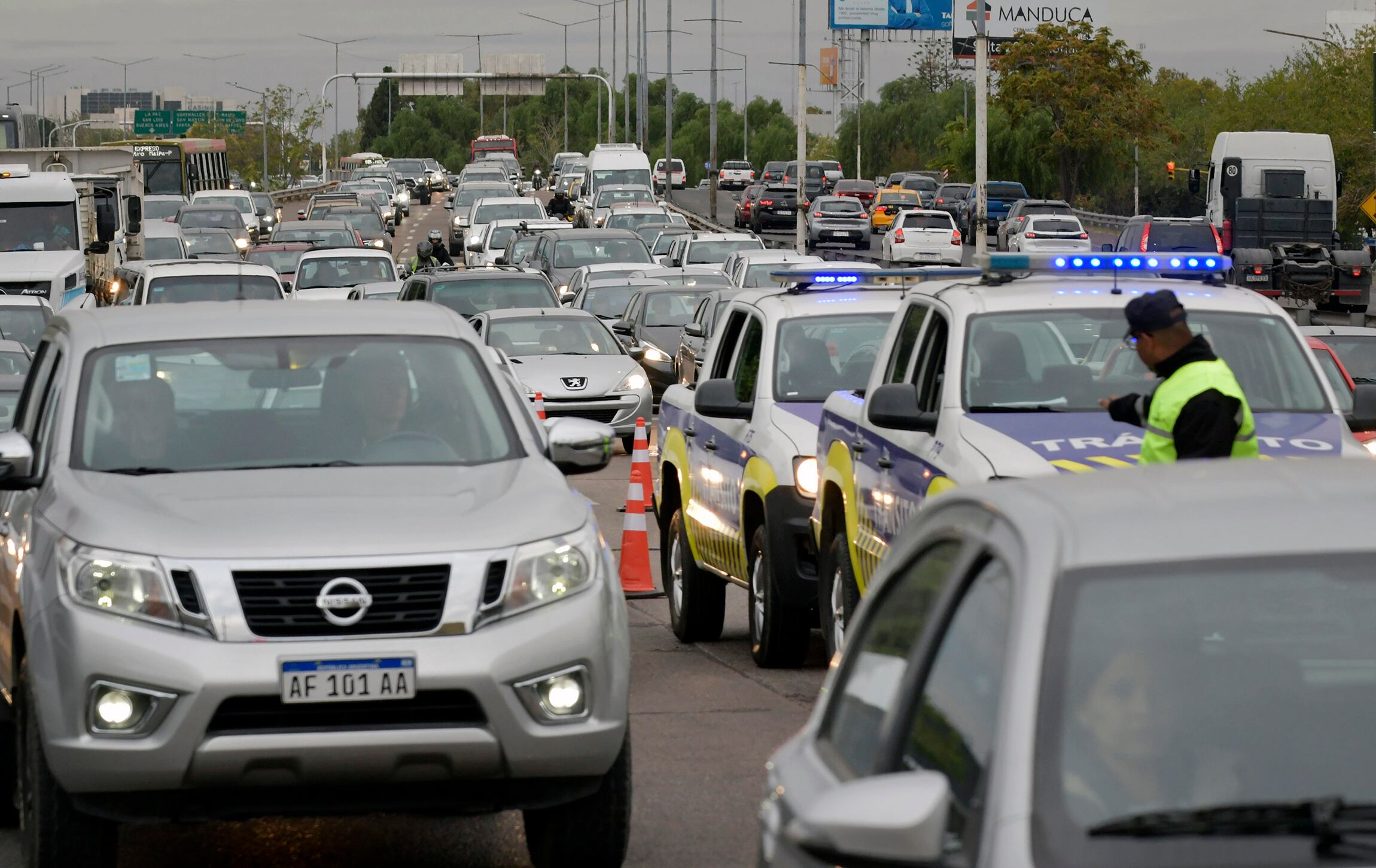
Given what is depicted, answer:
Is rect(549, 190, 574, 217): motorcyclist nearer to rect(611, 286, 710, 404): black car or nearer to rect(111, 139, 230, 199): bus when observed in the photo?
rect(111, 139, 230, 199): bus

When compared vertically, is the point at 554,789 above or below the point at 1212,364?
below

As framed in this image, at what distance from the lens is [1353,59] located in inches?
2950

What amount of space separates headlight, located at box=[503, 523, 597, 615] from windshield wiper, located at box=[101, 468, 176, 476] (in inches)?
51.9

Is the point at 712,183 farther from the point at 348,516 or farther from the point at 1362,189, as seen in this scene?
the point at 348,516

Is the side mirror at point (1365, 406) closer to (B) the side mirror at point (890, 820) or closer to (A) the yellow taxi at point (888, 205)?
(B) the side mirror at point (890, 820)

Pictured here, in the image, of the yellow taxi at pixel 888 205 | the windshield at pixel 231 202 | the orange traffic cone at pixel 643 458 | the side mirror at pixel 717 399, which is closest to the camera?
the side mirror at pixel 717 399

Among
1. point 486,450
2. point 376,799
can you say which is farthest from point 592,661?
→ point 486,450

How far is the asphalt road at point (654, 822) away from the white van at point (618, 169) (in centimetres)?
5710

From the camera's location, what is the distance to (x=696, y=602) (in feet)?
39.2

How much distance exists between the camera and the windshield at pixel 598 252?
127 feet

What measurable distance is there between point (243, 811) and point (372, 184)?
79153mm

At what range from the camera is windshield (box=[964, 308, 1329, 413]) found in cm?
866

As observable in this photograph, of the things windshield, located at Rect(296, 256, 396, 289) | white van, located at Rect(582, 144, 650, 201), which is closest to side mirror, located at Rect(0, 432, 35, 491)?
windshield, located at Rect(296, 256, 396, 289)

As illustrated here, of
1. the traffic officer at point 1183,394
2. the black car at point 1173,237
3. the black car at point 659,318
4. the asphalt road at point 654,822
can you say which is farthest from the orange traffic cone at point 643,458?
the black car at point 1173,237
